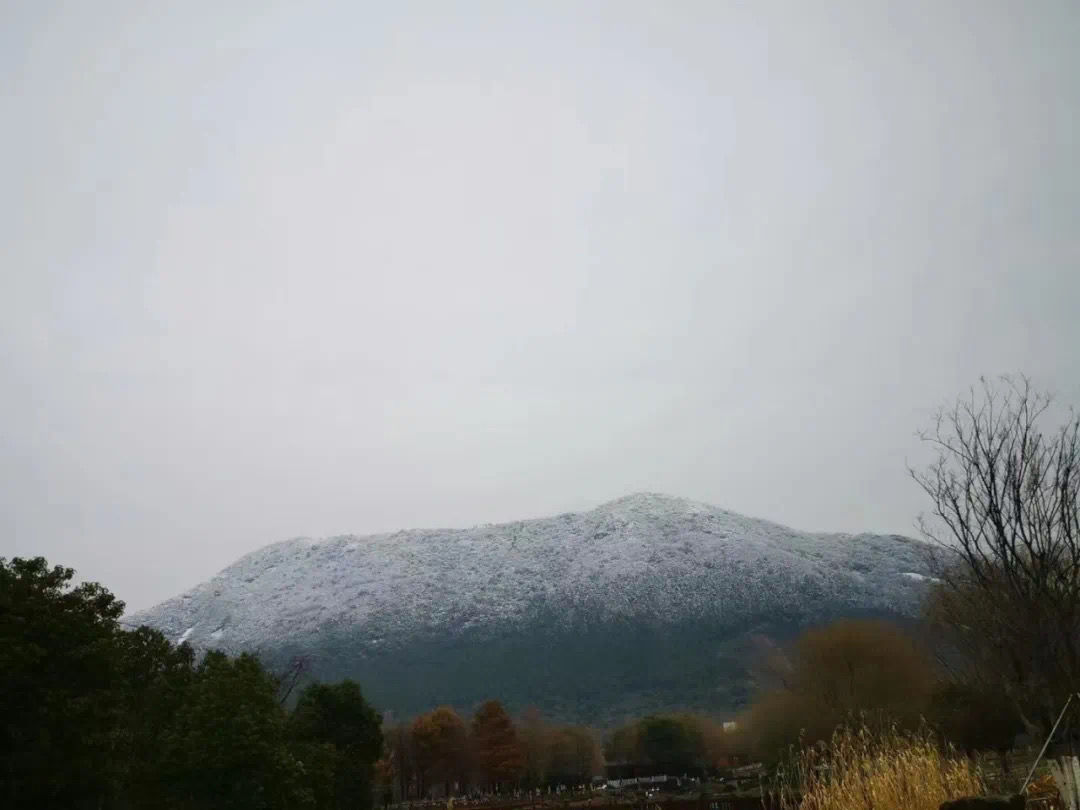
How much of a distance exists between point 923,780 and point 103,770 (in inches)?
738

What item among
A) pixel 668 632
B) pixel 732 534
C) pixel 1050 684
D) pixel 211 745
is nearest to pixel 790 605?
pixel 668 632

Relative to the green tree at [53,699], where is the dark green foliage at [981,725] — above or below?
below

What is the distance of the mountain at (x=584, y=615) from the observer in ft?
451

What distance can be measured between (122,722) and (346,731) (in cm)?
1760

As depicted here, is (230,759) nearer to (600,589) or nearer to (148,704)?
(148,704)

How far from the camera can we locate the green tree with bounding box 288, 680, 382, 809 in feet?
139

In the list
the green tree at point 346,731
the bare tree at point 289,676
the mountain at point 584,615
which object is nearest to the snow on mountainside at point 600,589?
the mountain at point 584,615

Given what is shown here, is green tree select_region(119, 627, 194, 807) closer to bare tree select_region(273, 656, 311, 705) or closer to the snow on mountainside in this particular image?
bare tree select_region(273, 656, 311, 705)

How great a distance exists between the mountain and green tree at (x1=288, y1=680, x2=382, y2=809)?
81.1 metres

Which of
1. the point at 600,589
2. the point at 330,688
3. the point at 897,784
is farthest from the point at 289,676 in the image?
the point at 600,589

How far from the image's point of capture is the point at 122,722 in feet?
91.1

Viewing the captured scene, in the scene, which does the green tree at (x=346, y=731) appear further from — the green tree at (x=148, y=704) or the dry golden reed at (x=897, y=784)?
the dry golden reed at (x=897, y=784)

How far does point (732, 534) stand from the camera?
190 m

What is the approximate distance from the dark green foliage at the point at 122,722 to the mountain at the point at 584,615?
312 ft
